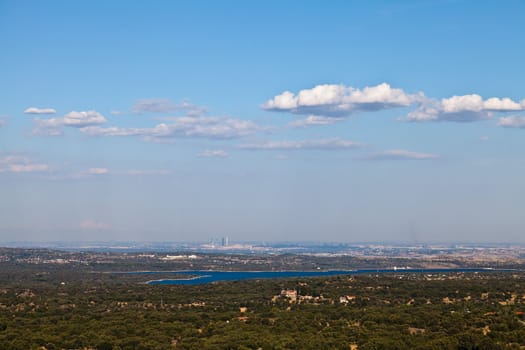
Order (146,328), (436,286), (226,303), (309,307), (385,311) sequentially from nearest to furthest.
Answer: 1. (146,328)
2. (385,311)
3. (309,307)
4. (226,303)
5. (436,286)

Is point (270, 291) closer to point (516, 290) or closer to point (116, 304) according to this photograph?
point (116, 304)

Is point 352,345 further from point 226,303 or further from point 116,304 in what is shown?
point 116,304

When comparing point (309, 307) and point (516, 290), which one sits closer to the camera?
point (309, 307)

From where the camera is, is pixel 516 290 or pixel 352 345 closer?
pixel 352 345

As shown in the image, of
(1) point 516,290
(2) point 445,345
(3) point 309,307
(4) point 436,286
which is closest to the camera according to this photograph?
(2) point 445,345

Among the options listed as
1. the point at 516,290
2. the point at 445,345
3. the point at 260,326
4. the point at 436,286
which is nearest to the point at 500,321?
the point at 445,345

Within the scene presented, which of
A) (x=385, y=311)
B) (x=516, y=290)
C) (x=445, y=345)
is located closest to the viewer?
(x=445, y=345)

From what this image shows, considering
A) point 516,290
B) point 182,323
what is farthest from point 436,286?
point 182,323
